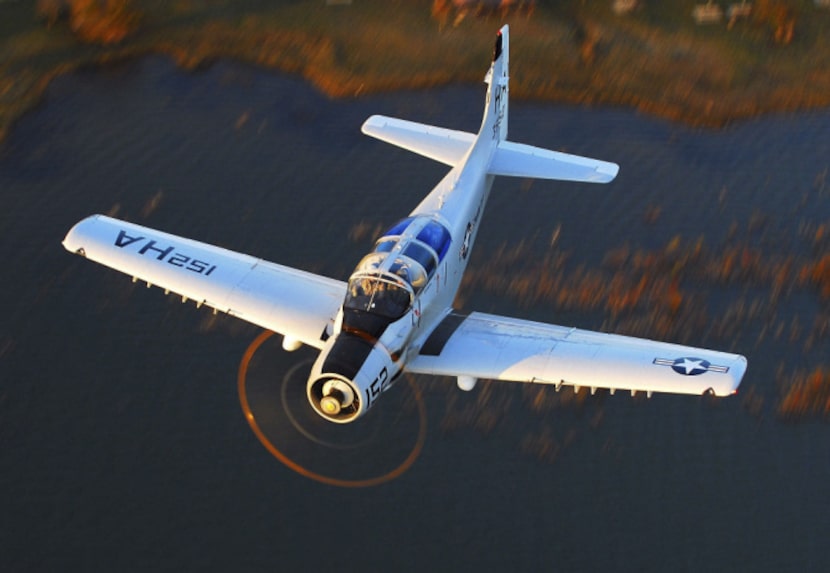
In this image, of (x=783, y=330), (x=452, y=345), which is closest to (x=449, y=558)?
(x=452, y=345)

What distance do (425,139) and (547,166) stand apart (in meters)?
3.73

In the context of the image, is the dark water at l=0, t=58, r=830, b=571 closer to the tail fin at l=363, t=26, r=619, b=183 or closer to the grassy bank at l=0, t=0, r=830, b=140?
→ the grassy bank at l=0, t=0, r=830, b=140

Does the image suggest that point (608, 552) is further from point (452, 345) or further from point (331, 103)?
point (331, 103)

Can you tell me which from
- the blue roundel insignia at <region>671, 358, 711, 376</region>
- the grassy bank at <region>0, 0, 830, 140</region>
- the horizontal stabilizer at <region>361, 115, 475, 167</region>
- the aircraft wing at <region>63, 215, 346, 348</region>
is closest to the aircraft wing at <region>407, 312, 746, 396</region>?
the blue roundel insignia at <region>671, 358, 711, 376</region>

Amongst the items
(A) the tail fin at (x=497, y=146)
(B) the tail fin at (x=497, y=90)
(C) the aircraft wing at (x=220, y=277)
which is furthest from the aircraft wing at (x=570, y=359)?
(B) the tail fin at (x=497, y=90)

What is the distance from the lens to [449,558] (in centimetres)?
1884

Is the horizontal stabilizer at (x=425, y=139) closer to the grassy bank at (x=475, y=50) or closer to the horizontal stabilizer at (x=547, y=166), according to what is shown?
the horizontal stabilizer at (x=547, y=166)

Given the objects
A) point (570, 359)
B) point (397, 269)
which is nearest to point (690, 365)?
point (570, 359)

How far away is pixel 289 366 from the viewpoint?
21359mm

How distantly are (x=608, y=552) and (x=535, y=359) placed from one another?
182 inches

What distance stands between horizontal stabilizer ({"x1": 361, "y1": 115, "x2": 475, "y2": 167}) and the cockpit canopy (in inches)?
175

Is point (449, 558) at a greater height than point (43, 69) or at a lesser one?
lesser

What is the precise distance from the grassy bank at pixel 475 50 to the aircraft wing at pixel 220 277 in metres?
11.7

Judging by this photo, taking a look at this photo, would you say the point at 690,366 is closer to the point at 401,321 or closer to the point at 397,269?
the point at 401,321
